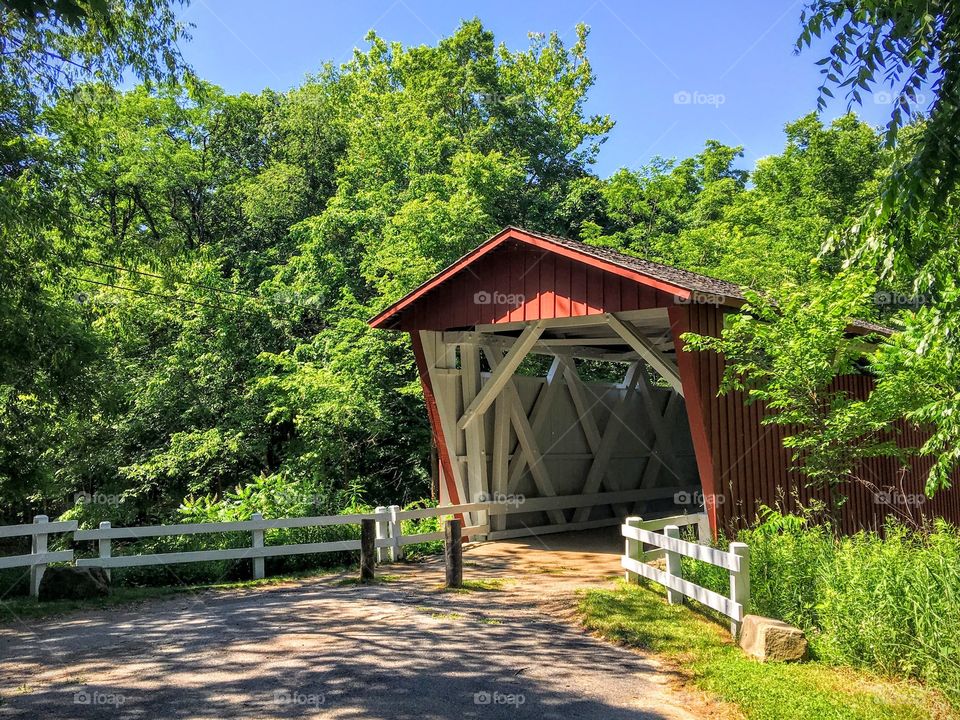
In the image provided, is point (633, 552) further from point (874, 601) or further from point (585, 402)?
point (585, 402)

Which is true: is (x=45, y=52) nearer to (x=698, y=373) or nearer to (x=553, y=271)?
(x=553, y=271)

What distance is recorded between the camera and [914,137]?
4617 mm

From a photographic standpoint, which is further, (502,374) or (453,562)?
(502,374)

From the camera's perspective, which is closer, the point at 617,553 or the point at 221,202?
the point at 617,553

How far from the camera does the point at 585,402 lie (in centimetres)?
1580

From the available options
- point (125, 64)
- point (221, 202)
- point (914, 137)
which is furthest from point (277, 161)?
point (914, 137)

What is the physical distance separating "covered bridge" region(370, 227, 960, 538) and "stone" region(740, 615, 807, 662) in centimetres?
323

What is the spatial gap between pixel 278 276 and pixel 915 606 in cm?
1880

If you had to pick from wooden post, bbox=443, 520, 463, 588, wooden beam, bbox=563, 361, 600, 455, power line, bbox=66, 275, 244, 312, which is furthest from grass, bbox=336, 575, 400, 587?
power line, bbox=66, 275, 244, 312

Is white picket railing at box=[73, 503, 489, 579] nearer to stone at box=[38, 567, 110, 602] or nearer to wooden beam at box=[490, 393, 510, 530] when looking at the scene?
stone at box=[38, 567, 110, 602]

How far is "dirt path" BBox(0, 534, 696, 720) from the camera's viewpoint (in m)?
4.91

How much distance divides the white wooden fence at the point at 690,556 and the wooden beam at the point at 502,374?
3794 mm

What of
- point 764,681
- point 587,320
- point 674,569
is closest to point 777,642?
point 764,681

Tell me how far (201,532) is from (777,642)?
778 cm
